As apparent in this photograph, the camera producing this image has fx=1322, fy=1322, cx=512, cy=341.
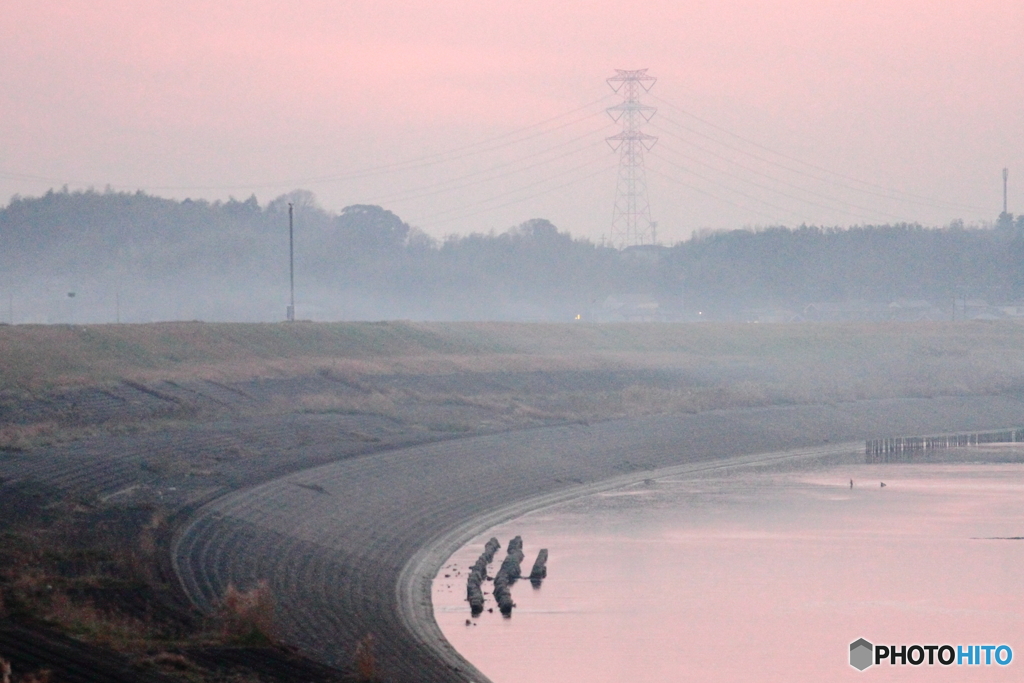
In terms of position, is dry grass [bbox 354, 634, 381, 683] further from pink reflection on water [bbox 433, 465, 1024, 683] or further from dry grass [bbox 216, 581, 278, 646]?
pink reflection on water [bbox 433, 465, 1024, 683]

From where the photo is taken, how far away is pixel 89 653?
1522 centimetres

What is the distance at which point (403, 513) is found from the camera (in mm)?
31969

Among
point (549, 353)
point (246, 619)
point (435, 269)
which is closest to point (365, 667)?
point (246, 619)

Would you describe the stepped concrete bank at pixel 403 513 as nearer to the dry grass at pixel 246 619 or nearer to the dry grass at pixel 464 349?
the dry grass at pixel 246 619

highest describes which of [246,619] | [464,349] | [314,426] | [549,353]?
[464,349]

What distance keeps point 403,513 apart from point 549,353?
131 ft

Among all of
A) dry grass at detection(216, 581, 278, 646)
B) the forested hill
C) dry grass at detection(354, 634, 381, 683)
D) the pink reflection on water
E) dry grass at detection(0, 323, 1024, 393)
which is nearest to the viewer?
dry grass at detection(354, 634, 381, 683)

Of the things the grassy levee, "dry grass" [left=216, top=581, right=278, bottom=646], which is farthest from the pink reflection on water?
the grassy levee

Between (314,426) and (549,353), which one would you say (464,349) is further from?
(314,426)

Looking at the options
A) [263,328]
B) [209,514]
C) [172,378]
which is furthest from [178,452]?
[263,328]

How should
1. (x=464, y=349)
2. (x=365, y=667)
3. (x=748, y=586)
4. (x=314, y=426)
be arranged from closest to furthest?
(x=365, y=667) → (x=748, y=586) → (x=314, y=426) → (x=464, y=349)

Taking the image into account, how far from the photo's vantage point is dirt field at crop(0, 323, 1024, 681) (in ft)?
58.9

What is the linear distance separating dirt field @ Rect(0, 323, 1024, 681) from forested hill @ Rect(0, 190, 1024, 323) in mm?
46240

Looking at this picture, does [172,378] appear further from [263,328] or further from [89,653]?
[89,653]
